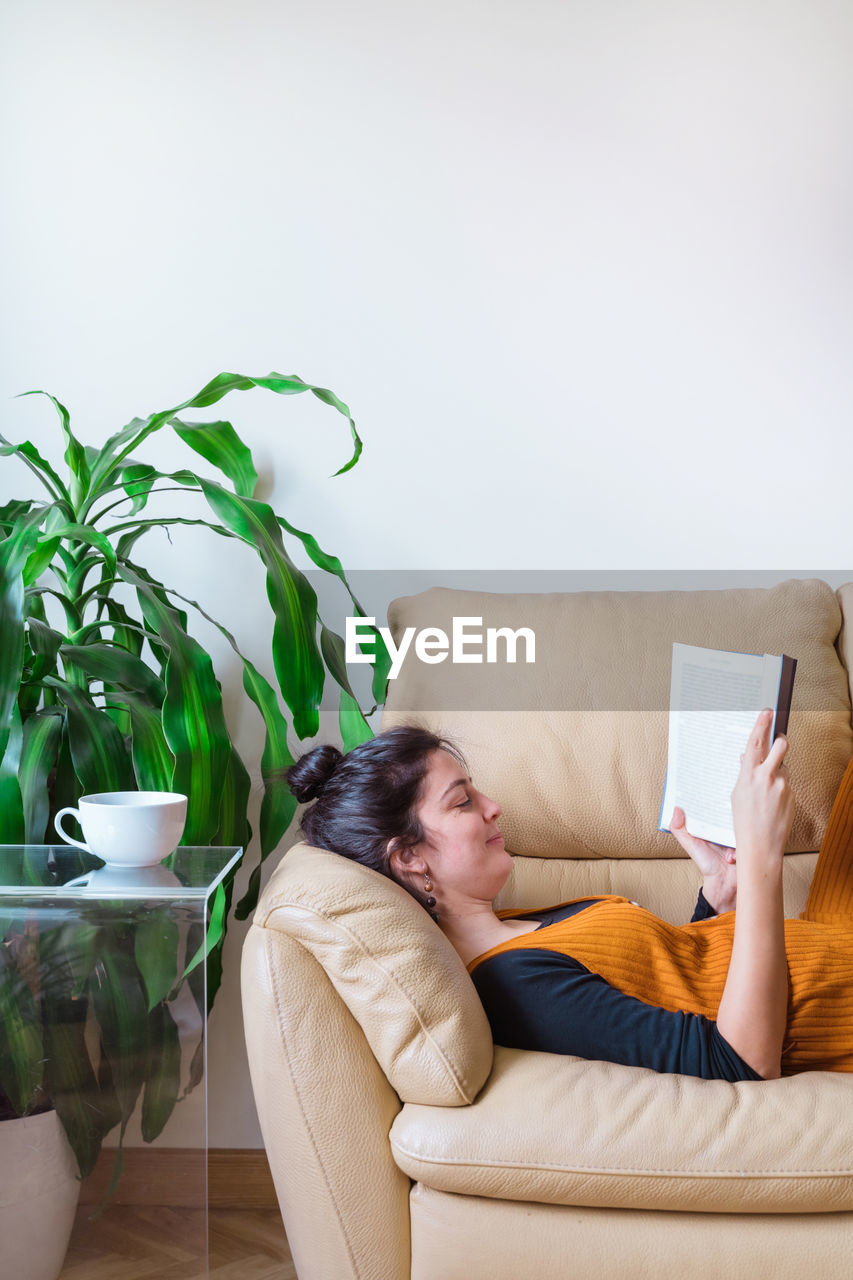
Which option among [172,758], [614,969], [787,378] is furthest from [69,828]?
[787,378]

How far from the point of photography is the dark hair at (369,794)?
128 centimetres

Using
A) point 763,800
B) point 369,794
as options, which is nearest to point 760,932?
point 763,800

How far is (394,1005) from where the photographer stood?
108 cm

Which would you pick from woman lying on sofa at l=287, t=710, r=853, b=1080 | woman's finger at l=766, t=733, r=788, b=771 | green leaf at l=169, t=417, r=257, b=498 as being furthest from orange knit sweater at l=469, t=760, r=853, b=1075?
green leaf at l=169, t=417, r=257, b=498

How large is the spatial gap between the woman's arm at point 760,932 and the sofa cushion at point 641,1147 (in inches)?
2.2

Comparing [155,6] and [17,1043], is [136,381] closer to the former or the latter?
[155,6]

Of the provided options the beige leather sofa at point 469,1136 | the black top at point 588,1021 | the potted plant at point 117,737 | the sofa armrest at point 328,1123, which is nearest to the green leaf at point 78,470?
the potted plant at point 117,737

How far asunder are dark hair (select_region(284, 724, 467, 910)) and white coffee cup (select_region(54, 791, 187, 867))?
0.20 meters

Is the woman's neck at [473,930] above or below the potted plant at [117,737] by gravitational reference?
below

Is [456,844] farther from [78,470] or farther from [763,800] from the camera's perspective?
[78,470]

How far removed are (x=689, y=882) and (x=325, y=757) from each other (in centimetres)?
60

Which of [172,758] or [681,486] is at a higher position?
[681,486]

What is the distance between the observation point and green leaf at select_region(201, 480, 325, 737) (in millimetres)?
1507

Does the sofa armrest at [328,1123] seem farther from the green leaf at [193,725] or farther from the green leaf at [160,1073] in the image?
the green leaf at [193,725]
